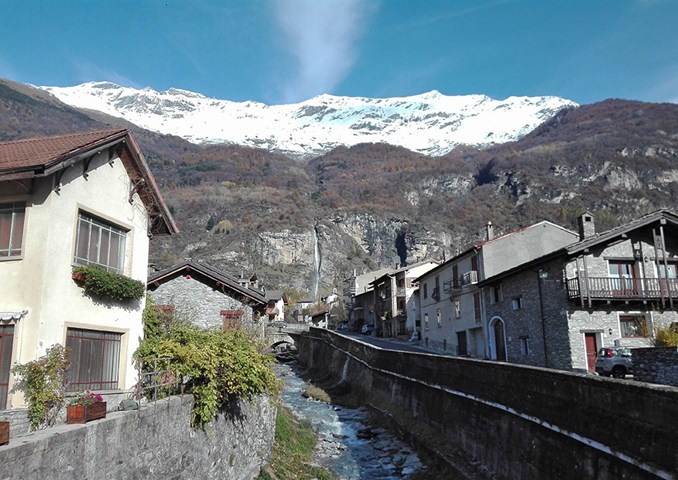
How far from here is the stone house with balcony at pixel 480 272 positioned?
39.4 m

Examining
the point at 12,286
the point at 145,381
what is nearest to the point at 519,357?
the point at 145,381

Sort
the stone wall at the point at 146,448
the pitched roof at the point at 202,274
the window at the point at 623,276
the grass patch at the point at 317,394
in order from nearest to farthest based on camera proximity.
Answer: the stone wall at the point at 146,448
the window at the point at 623,276
the pitched roof at the point at 202,274
the grass patch at the point at 317,394

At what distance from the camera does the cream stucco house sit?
460 inches

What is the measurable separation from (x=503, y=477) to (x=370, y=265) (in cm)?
13596

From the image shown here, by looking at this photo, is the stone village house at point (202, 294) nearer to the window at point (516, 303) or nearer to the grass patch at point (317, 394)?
the grass patch at point (317, 394)

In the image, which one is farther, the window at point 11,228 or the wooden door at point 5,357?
the window at point 11,228

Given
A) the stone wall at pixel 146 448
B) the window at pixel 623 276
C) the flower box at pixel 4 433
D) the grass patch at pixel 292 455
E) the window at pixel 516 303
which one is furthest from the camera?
the window at pixel 516 303

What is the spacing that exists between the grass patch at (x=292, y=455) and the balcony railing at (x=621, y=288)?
15.9 meters

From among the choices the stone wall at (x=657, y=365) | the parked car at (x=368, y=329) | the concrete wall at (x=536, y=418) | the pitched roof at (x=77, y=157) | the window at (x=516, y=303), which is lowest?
the concrete wall at (x=536, y=418)

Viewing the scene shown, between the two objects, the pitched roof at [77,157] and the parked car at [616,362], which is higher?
the pitched roof at [77,157]

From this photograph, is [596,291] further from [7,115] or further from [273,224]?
[7,115]

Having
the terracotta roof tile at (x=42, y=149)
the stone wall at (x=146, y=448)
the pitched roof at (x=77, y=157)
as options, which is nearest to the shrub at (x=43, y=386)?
the stone wall at (x=146, y=448)

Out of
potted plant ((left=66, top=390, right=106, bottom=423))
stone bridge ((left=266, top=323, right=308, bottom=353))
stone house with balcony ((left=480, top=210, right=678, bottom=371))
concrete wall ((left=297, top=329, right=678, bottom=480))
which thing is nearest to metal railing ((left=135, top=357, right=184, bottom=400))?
→ potted plant ((left=66, top=390, right=106, bottom=423))

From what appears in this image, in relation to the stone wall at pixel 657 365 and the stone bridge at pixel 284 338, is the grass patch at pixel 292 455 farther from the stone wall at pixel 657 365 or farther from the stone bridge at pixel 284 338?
the stone bridge at pixel 284 338
